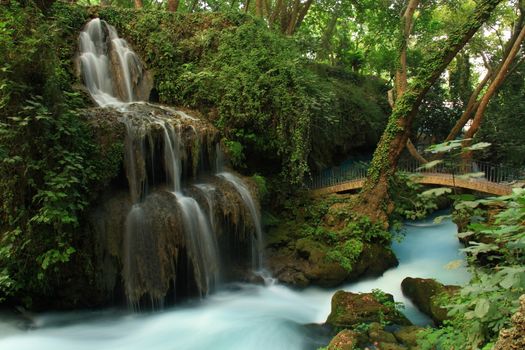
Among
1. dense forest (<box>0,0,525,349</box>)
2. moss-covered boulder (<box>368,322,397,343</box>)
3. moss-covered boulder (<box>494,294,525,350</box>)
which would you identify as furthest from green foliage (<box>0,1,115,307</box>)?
moss-covered boulder (<box>494,294,525,350</box>)

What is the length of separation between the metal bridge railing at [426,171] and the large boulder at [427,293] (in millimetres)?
5613

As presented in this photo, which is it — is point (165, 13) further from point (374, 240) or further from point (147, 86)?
point (374, 240)

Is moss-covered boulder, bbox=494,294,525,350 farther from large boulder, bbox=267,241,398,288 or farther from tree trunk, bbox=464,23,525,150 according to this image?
tree trunk, bbox=464,23,525,150

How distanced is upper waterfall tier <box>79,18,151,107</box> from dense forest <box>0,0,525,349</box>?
5 cm

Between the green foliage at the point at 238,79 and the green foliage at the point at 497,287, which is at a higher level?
the green foliage at the point at 238,79

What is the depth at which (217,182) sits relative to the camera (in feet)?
31.1

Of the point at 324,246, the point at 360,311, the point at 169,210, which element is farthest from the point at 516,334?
the point at 324,246

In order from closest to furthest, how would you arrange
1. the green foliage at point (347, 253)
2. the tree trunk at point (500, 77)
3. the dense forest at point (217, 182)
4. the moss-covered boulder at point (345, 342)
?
the moss-covered boulder at point (345, 342)
the dense forest at point (217, 182)
the green foliage at point (347, 253)
the tree trunk at point (500, 77)

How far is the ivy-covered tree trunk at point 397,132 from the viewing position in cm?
1103

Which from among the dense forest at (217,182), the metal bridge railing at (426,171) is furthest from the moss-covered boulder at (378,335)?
the metal bridge railing at (426,171)

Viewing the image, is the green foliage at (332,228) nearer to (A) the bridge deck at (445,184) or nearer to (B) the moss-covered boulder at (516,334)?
(A) the bridge deck at (445,184)

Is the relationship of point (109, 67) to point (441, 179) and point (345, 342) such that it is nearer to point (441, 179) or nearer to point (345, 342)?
point (345, 342)

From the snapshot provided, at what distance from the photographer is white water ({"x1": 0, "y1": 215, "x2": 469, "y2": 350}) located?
6348 mm

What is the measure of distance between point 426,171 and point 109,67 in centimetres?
1168
